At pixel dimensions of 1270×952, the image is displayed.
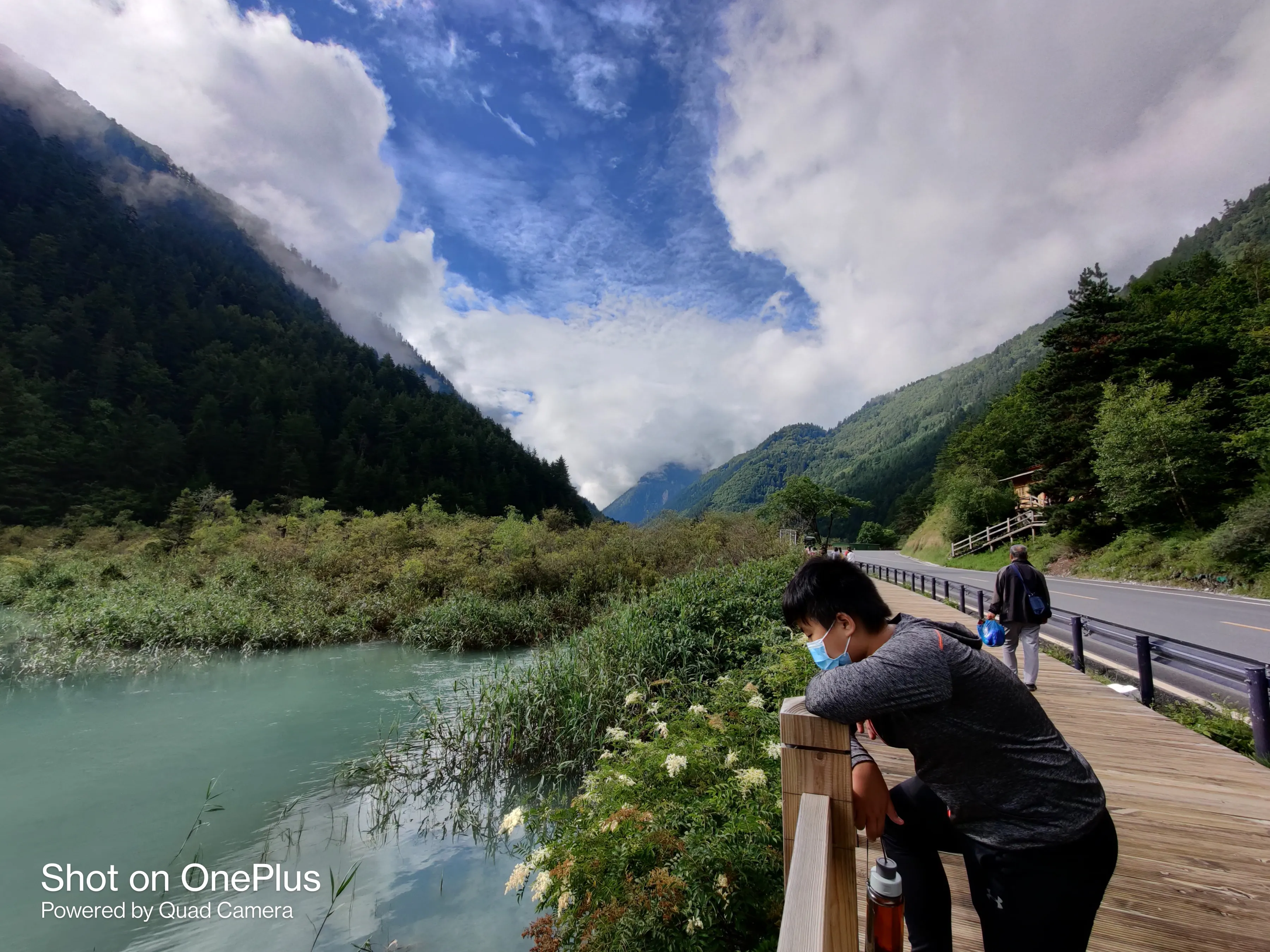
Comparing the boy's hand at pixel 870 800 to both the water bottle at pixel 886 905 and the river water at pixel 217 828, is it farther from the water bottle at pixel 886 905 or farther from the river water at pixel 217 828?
the river water at pixel 217 828

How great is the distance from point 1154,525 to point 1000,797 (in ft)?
86.0

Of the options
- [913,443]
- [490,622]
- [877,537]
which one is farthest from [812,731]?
[913,443]

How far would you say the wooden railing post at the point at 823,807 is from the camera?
1152mm

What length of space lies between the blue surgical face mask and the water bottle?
0.51m

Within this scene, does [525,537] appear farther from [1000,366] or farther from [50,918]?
[1000,366]

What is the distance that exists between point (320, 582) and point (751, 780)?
21.0 meters

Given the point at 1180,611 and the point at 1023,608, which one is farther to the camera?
the point at 1180,611

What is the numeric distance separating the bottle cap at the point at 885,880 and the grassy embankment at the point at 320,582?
1430cm

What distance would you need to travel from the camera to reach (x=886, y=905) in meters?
1.38

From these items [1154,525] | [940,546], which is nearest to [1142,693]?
[1154,525]

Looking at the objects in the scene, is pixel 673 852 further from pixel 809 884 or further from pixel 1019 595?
pixel 1019 595

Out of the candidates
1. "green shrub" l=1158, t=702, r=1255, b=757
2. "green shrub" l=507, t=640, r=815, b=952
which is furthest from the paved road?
"green shrub" l=507, t=640, r=815, b=952

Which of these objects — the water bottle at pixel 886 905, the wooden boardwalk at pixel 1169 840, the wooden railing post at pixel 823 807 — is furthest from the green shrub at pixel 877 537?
the wooden railing post at pixel 823 807

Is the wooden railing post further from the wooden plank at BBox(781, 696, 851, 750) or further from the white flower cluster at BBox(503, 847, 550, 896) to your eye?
the white flower cluster at BBox(503, 847, 550, 896)
